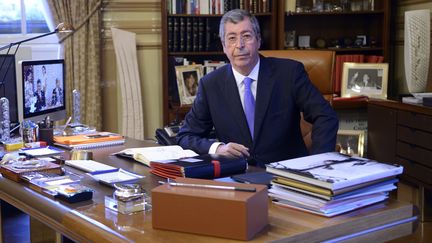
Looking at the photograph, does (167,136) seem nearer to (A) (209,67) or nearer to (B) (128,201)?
(B) (128,201)

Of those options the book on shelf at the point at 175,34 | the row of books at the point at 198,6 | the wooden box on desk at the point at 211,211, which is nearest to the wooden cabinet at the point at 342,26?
the row of books at the point at 198,6

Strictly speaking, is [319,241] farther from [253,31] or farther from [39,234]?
[253,31]

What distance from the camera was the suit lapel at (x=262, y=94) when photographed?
99.9 inches

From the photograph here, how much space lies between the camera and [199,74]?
4.62 meters

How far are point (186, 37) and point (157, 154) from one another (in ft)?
8.36

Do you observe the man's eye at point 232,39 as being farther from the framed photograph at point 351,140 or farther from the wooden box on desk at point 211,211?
the framed photograph at point 351,140

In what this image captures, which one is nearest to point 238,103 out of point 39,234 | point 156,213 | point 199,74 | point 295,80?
point 295,80

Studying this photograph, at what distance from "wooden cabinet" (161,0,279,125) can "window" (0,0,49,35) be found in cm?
95

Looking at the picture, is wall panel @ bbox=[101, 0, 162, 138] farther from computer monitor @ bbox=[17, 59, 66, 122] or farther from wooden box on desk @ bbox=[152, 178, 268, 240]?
wooden box on desk @ bbox=[152, 178, 268, 240]

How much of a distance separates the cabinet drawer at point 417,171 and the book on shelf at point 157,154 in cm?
180

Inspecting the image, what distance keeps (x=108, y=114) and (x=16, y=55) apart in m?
1.69

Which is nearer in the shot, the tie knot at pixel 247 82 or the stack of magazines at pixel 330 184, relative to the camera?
the stack of magazines at pixel 330 184

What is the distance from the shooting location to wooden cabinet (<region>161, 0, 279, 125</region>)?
181 inches

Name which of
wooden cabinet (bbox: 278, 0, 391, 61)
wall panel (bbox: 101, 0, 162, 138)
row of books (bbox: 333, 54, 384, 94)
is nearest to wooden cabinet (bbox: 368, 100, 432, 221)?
row of books (bbox: 333, 54, 384, 94)
